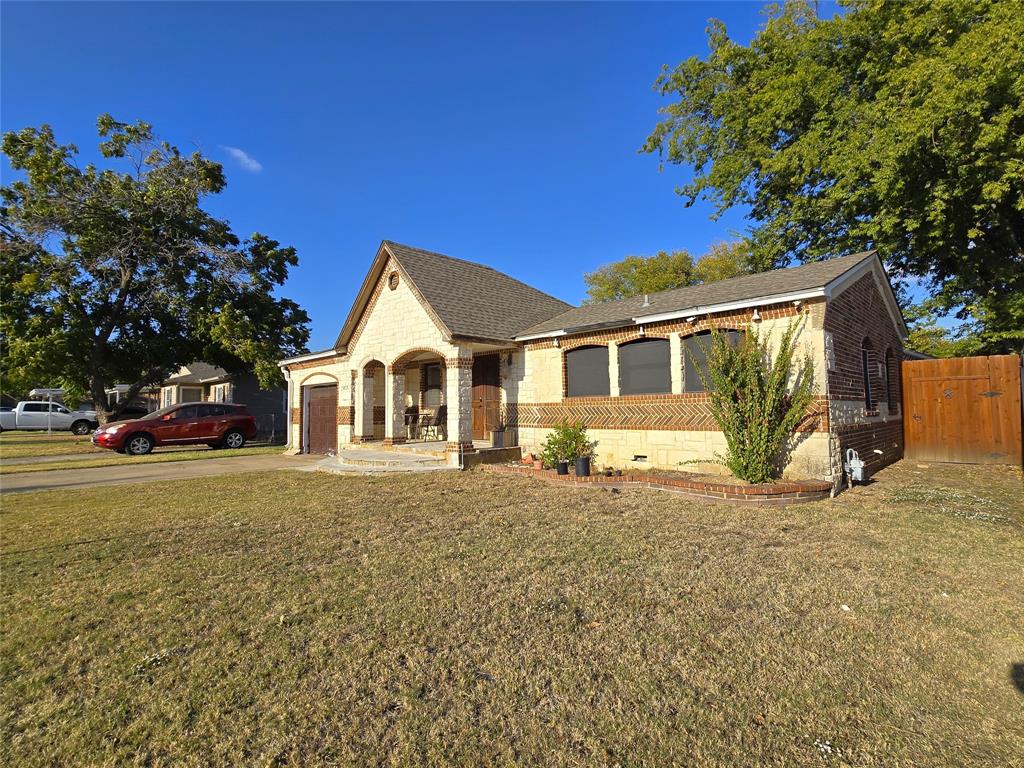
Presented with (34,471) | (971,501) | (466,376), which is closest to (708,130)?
Result: (466,376)

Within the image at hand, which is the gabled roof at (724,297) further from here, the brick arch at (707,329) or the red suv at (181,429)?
the red suv at (181,429)

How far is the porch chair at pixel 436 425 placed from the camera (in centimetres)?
1622

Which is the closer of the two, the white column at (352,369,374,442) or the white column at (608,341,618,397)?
the white column at (608,341,618,397)

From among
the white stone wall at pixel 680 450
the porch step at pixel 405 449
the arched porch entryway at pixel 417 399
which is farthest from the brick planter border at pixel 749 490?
the arched porch entryway at pixel 417 399

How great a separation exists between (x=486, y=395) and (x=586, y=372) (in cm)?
363

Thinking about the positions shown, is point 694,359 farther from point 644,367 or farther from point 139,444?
point 139,444

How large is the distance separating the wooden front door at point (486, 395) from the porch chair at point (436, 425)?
1451mm

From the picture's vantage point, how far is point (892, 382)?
41.5 feet

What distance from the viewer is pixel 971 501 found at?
7754 mm

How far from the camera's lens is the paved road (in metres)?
11.1

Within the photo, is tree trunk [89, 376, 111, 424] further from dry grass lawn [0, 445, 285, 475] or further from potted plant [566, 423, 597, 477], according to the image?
potted plant [566, 423, 597, 477]

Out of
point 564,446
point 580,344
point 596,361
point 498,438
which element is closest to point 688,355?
point 596,361

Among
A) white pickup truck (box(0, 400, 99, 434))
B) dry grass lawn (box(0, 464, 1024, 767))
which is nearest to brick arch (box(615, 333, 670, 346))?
dry grass lawn (box(0, 464, 1024, 767))

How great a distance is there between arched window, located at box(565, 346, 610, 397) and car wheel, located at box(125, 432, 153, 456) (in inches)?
619
